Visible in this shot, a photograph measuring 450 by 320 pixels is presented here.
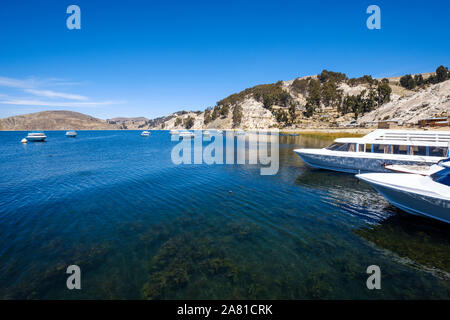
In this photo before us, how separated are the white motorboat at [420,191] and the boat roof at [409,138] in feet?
39.1

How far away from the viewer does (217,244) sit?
422 inches

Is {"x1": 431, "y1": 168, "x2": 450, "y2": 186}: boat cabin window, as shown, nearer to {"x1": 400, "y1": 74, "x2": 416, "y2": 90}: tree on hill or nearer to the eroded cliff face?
the eroded cliff face

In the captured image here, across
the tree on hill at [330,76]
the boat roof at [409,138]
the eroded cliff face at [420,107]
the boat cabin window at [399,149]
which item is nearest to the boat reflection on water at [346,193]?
the boat roof at [409,138]

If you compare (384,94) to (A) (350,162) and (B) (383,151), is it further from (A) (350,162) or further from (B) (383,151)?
(A) (350,162)

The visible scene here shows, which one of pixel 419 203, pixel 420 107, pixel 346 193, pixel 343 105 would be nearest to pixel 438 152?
pixel 346 193

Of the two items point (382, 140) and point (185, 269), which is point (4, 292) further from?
point (382, 140)

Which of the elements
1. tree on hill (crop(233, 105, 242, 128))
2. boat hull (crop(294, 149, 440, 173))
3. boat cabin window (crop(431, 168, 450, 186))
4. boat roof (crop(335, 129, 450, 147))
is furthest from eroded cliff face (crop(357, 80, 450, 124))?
tree on hill (crop(233, 105, 242, 128))

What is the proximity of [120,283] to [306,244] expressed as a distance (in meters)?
8.72

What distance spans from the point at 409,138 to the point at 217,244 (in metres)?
25.2

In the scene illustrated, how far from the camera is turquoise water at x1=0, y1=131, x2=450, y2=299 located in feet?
25.8

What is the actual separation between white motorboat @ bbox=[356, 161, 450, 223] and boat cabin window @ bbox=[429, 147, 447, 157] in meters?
12.3

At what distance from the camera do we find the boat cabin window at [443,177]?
452 inches

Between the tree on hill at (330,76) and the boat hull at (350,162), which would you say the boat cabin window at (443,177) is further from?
the tree on hill at (330,76)

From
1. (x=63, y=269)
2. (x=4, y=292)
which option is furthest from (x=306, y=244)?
(x=4, y=292)
